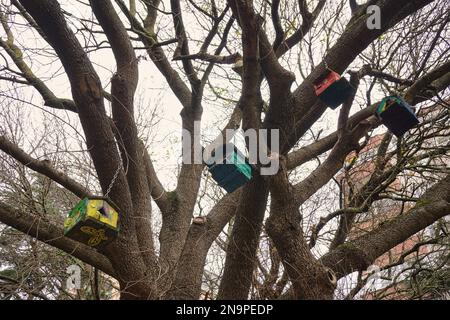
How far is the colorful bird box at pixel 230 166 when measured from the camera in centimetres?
273

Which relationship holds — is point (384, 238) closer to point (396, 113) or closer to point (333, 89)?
point (396, 113)

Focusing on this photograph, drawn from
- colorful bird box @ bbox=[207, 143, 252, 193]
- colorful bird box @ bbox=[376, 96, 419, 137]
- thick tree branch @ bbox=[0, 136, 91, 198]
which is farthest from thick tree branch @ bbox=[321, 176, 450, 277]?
thick tree branch @ bbox=[0, 136, 91, 198]

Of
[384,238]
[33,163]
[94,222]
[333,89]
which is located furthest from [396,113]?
[33,163]

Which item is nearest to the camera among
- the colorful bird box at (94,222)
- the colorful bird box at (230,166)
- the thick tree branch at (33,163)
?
the colorful bird box at (94,222)

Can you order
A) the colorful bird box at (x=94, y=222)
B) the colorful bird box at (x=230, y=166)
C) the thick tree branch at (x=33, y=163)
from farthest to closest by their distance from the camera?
the thick tree branch at (x=33, y=163) → the colorful bird box at (x=230, y=166) → the colorful bird box at (x=94, y=222)

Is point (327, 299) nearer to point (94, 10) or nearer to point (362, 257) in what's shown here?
point (362, 257)

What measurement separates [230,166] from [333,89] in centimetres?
99

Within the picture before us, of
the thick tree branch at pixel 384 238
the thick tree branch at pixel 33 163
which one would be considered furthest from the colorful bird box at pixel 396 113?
the thick tree branch at pixel 33 163

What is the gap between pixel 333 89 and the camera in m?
2.85

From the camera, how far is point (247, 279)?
2834 mm

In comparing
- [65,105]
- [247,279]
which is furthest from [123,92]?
[247,279]

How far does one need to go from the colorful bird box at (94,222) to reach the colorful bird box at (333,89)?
5.87 feet

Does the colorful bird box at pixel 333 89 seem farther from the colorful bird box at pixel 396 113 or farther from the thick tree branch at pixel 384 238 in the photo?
the thick tree branch at pixel 384 238

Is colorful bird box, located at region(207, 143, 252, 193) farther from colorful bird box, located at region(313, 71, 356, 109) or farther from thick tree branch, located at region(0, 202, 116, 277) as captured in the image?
thick tree branch, located at region(0, 202, 116, 277)
